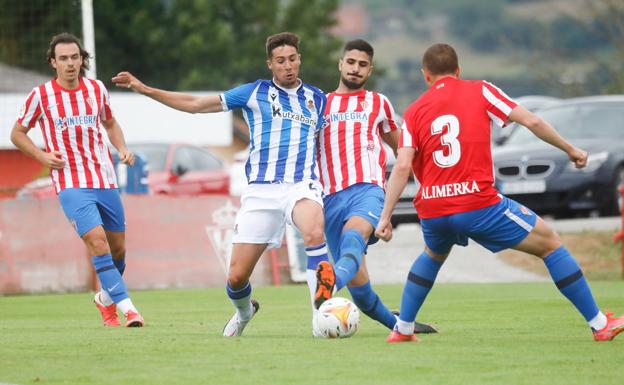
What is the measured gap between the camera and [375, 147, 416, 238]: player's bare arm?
9.34 m

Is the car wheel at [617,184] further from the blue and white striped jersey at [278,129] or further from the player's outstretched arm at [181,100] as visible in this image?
the player's outstretched arm at [181,100]

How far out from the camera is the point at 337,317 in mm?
9586

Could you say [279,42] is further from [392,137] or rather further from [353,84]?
[392,137]

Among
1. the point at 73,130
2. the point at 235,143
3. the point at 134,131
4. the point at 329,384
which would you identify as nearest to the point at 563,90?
the point at 235,143

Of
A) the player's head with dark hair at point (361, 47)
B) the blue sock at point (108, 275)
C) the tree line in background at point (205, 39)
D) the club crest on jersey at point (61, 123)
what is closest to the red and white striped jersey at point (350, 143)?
the player's head with dark hair at point (361, 47)

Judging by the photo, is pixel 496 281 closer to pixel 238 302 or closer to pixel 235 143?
pixel 238 302

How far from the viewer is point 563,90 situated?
49.0 metres

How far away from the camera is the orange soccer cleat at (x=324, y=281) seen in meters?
9.45

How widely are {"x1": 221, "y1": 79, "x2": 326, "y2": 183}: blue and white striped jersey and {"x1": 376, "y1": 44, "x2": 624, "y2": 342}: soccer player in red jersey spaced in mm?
1095

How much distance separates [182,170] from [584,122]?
670 cm

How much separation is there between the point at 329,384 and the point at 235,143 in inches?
1855

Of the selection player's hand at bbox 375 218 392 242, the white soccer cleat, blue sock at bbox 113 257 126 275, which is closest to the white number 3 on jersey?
player's hand at bbox 375 218 392 242

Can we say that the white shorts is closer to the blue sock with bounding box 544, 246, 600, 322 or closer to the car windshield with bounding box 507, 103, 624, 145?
the blue sock with bounding box 544, 246, 600, 322

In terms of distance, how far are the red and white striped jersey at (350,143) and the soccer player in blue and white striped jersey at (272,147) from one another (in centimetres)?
18
